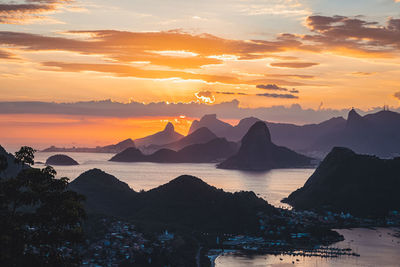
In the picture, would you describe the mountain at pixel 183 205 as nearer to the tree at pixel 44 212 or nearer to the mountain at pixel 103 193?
the mountain at pixel 103 193

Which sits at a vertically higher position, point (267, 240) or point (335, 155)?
point (335, 155)

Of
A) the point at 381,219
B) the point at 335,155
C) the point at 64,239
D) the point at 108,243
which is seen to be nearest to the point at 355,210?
the point at 381,219

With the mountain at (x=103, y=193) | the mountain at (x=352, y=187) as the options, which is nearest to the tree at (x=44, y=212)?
the mountain at (x=103, y=193)

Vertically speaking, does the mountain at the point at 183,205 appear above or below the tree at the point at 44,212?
below

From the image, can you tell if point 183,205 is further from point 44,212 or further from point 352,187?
point 44,212

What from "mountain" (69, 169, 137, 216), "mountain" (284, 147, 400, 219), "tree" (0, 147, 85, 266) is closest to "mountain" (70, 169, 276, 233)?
"mountain" (69, 169, 137, 216)

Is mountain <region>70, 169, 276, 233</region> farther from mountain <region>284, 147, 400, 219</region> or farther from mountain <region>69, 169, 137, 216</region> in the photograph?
mountain <region>284, 147, 400, 219</region>

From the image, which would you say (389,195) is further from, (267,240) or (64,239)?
(64,239)
